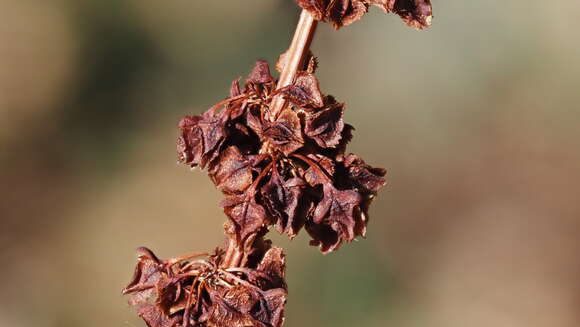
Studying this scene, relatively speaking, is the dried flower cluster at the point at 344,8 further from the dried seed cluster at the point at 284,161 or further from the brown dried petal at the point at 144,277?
the brown dried petal at the point at 144,277

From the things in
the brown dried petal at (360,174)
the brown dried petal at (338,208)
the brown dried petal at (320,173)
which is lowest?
the brown dried petal at (338,208)

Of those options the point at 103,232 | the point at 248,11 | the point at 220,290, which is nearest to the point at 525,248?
the point at 248,11

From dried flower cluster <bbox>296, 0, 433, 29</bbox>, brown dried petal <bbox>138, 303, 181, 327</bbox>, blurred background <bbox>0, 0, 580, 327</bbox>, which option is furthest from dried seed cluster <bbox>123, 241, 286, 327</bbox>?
blurred background <bbox>0, 0, 580, 327</bbox>

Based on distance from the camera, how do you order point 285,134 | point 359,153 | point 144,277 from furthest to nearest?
point 359,153, point 144,277, point 285,134

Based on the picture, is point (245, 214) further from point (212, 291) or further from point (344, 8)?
point (344, 8)

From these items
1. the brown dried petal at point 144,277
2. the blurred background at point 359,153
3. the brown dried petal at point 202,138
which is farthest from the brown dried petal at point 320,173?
the blurred background at point 359,153

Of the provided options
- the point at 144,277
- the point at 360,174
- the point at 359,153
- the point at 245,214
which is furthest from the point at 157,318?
the point at 359,153

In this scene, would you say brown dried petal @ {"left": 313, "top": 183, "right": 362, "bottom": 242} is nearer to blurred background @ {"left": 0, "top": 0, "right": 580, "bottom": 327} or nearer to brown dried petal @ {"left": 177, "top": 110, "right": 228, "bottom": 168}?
brown dried petal @ {"left": 177, "top": 110, "right": 228, "bottom": 168}
